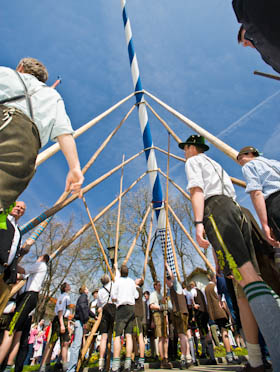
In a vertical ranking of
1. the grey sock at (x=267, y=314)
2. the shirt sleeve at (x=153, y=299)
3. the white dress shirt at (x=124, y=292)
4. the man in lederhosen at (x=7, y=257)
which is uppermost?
the shirt sleeve at (x=153, y=299)

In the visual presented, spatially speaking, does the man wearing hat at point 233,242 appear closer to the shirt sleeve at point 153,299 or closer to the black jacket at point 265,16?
the black jacket at point 265,16

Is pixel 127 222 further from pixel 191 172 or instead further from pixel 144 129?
pixel 191 172

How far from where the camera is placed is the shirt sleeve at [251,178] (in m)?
2.31

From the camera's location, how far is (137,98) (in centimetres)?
985

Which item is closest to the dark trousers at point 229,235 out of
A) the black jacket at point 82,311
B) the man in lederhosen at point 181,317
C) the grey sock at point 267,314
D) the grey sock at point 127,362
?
the grey sock at point 267,314

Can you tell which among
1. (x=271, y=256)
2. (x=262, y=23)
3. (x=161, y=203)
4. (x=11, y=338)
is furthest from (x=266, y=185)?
(x=161, y=203)

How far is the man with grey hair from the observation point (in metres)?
1.31

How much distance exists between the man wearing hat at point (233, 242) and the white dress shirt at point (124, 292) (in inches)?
136

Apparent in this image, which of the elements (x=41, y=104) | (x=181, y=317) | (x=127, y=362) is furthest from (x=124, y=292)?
(x=41, y=104)

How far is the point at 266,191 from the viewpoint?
2.32 metres

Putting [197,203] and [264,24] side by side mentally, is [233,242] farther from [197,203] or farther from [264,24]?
[264,24]

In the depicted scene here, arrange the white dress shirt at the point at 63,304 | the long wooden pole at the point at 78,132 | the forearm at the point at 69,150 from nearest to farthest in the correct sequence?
the forearm at the point at 69,150, the long wooden pole at the point at 78,132, the white dress shirt at the point at 63,304

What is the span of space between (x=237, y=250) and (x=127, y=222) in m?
18.9

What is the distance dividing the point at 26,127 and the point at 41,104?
0.91 feet
